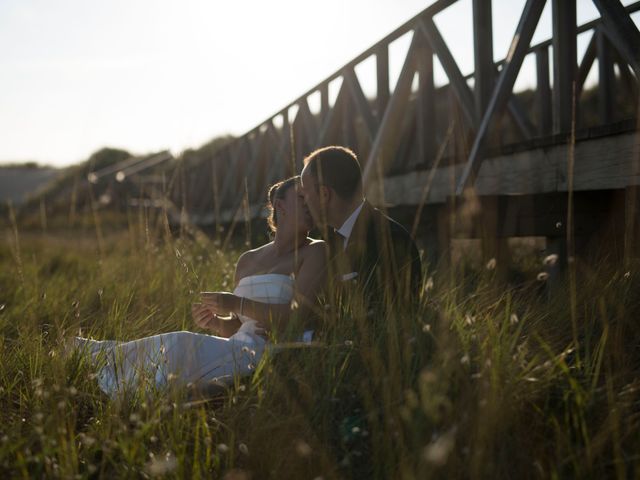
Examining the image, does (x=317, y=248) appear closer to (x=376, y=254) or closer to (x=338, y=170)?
(x=376, y=254)

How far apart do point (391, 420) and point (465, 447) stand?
222mm

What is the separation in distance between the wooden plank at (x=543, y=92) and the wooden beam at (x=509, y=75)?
3.80 feet

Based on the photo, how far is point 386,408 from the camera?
7.29ft

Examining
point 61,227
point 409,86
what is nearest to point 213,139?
point 61,227

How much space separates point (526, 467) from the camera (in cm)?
205

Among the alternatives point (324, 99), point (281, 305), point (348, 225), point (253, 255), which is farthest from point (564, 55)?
point (324, 99)

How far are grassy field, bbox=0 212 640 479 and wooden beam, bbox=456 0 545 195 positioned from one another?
1458mm

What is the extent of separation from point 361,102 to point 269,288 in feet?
11.3

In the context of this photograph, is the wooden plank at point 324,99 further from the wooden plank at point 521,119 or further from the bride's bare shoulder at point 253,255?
the bride's bare shoulder at point 253,255

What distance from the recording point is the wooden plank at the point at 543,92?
5527 mm

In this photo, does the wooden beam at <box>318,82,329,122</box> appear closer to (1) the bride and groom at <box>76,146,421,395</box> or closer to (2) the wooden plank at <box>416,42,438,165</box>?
(2) the wooden plank at <box>416,42,438,165</box>

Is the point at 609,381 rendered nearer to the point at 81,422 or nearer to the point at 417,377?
the point at 417,377

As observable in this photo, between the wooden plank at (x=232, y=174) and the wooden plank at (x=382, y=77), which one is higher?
the wooden plank at (x=382, y=77)

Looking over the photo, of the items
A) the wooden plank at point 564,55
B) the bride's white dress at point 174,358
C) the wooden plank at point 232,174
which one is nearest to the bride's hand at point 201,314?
the bride's white dress at point 174,358
